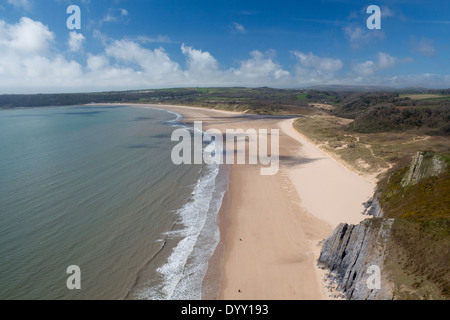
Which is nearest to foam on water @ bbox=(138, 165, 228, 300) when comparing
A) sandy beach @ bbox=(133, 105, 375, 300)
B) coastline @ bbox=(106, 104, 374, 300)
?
coastline @ bbox=(106, 104, 374, 300)

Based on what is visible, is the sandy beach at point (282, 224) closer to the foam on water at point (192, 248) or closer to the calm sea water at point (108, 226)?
the foam on water at point (192, 248)

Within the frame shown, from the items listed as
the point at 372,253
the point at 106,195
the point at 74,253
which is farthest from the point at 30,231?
the point at 372,253

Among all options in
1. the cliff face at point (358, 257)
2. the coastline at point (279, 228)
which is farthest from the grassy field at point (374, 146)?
the cliff face at point (358, 257)

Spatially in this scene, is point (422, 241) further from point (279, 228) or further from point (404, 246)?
point (279, 228)

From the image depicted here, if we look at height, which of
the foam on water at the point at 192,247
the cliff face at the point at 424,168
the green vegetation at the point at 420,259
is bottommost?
the foam on water at the point at 192,247

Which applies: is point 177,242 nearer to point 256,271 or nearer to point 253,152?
point 256,271

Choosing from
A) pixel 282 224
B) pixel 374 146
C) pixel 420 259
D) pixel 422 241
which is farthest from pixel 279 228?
pixel 374 146
